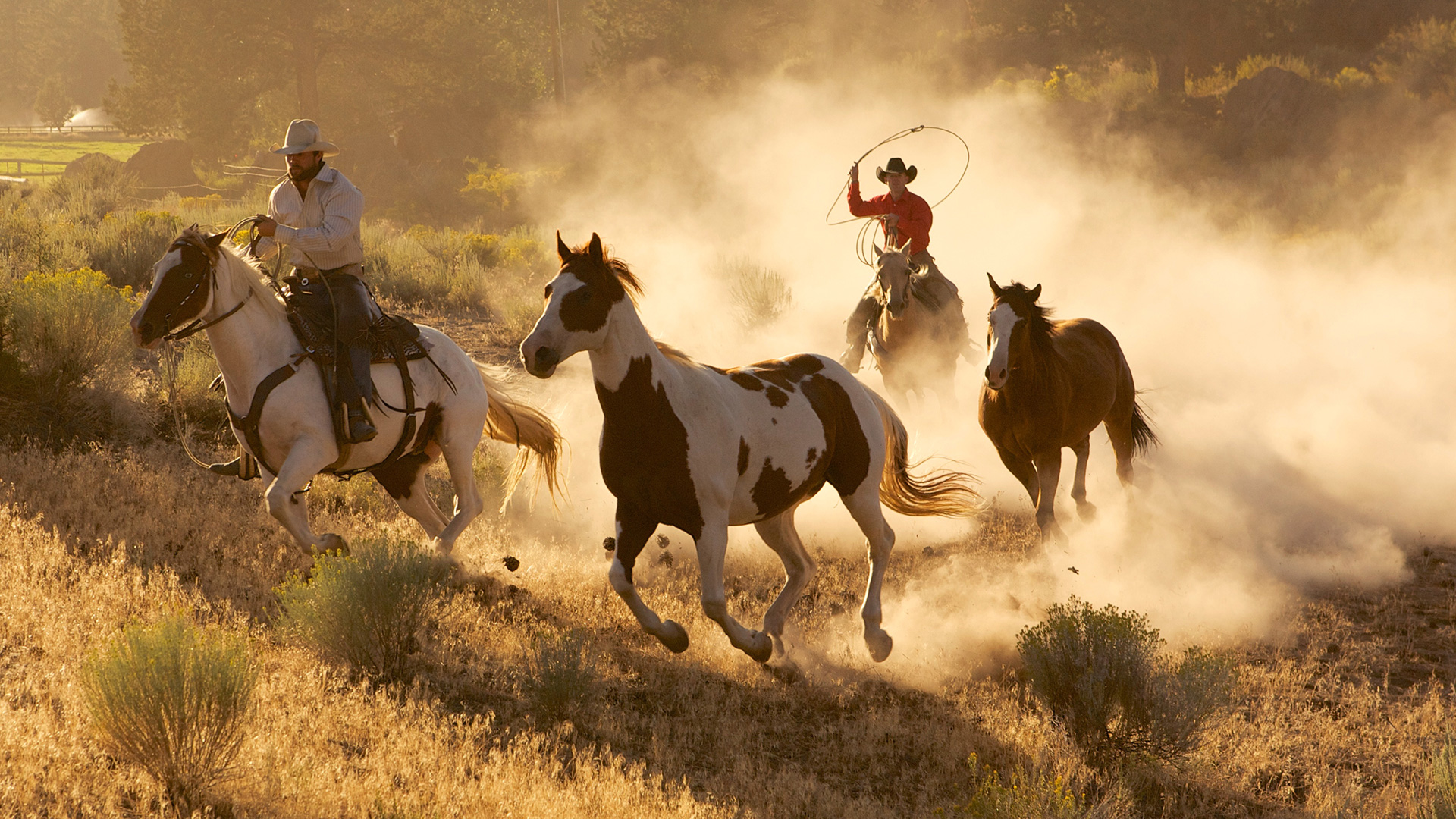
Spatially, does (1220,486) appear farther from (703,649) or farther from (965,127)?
(965,127)

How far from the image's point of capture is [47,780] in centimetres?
446

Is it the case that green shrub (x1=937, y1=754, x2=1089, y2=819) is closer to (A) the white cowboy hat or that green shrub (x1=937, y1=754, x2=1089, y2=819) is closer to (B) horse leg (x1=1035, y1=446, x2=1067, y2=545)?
(B) horse leg (x1=1035, y1=446, x2=1067, y2=545)

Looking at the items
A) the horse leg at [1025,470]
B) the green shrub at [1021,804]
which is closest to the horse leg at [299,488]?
the green shrub at [1021,804]

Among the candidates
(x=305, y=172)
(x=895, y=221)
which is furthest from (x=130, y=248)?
(x=895, y=221)

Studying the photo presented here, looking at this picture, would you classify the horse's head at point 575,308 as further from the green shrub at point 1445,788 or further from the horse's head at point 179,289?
the green shrub at point 1445,788

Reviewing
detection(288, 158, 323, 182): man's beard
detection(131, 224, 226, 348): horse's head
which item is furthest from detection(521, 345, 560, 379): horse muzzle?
detection(288, 158, 323, 182): man's beard

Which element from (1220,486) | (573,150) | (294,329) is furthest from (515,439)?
(573,150)

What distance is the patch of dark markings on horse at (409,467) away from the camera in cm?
815

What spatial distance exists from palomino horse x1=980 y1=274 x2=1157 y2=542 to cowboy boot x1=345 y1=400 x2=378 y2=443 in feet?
14.3

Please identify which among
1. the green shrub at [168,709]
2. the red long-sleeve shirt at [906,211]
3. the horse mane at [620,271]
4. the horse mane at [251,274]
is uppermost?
the red long-sleeve shirt at [906,211]

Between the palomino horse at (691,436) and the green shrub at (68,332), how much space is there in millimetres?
7595

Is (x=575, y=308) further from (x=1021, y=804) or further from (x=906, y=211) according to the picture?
(x=906, y=211)

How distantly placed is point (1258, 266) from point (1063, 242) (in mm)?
5048

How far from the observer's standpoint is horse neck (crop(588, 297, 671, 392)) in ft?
19.6
